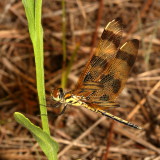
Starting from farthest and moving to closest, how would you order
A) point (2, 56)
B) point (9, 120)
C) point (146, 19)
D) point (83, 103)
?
point (146, 19) < point (2, 56) < point (9, 120) < point (83, 103)

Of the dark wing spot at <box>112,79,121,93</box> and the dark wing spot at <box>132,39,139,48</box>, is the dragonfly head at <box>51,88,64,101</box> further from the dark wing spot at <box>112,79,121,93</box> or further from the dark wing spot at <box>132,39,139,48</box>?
the dark wing spot at <box>132,39,139,48</box>

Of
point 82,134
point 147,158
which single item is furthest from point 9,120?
point 147,158

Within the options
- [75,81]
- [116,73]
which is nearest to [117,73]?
[116,73]

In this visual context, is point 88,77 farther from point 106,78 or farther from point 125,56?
point 125,56

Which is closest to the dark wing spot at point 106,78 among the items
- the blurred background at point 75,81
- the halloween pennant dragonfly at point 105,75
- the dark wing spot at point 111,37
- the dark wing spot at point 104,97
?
the halloween pennant dragonfly at point 105,75

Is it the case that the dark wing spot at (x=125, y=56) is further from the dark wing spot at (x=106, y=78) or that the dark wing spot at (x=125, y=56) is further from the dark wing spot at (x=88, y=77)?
the dark wing spot at (x=88, y=77)

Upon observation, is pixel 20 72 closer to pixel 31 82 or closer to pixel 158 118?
pixel 31 82

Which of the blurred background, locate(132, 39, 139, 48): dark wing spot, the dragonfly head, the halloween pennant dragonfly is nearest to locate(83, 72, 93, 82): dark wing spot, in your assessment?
the halloween pennant dragonfly
